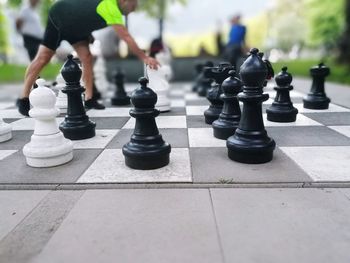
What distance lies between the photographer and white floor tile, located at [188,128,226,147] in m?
2.30

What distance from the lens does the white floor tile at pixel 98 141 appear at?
2.30 meters

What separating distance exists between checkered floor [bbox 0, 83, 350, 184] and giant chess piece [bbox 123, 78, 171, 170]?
2.2 inches

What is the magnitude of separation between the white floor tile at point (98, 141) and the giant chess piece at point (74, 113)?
60mm

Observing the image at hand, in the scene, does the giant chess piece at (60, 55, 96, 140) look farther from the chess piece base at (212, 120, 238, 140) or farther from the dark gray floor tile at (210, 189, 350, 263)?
the dark gray floor tile at (210, 189, 350, 263)

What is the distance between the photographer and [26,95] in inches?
124

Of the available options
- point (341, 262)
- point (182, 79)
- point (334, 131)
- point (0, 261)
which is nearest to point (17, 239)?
point (0, 261)

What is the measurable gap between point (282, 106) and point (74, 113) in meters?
1.76

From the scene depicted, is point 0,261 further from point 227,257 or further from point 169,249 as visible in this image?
point 227,257

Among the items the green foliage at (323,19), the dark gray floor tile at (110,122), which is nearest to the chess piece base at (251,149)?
the dark gray floor tile at (110,122)

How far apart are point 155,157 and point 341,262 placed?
104cm

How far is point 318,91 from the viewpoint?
3.46 m

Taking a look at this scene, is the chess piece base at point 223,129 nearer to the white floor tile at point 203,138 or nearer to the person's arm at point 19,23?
the white floor tile at point 203,138

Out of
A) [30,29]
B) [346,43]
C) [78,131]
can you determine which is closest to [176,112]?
[78,131]

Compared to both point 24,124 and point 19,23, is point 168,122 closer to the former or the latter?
point 24,124
